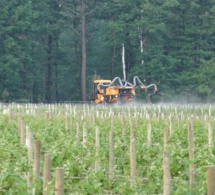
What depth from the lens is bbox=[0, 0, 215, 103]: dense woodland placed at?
5875cm

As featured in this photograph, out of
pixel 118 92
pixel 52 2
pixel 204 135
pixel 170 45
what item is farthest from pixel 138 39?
pixel 204 135

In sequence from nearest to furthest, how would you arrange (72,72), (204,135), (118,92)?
(204,135) → (118,92) → (72,72)

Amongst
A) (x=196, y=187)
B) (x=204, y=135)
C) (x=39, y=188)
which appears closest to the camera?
(x=39, y=188)

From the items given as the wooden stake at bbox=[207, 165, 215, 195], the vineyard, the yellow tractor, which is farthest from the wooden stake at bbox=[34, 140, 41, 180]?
the yellow tractor

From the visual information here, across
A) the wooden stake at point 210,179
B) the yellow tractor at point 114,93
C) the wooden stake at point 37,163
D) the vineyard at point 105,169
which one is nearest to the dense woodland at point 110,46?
the yellow tractor at point 114,93

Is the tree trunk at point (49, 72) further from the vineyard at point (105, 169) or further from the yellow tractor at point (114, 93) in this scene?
the vineyard at point (105, 169)

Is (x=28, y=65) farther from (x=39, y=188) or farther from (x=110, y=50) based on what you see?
(x=39, y=188)

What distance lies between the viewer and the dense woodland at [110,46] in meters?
58.8

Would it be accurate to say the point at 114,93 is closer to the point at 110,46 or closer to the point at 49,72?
the point at 110,46

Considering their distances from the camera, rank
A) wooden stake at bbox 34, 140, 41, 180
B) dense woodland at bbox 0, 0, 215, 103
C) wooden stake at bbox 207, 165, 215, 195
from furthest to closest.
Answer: dense woodland at bbox 0, 0, 215, 103 < wooden stake at bbox 34, 140, 41, 180 < wooden stake at bbox 207, 165, 215, 195

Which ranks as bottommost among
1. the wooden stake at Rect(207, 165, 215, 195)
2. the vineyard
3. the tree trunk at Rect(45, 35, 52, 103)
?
the vineyard

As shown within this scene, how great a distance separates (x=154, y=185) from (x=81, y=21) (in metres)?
50.4

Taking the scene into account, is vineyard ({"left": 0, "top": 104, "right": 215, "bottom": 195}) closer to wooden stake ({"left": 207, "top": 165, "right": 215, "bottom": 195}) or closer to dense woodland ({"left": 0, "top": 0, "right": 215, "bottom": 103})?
wooden stake ({"left": 207, "top": 165, "right": 215, "bottom": 195})

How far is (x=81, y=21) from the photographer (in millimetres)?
62219
